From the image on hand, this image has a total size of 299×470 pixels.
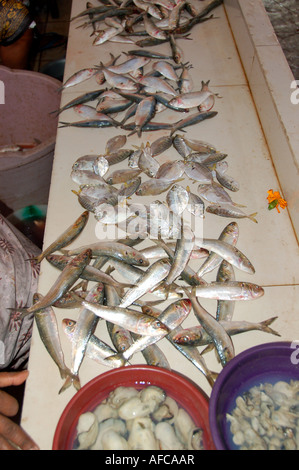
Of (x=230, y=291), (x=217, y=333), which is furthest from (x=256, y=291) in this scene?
(x=217, y=333)

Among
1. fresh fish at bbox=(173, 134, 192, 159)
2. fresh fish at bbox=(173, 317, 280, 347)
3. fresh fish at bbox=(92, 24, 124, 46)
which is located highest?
→ fresh fish at bbox=(92, 24, 124, 46)

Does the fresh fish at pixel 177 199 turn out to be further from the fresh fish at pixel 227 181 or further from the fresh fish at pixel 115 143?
the fresh fish at pixel 115 143

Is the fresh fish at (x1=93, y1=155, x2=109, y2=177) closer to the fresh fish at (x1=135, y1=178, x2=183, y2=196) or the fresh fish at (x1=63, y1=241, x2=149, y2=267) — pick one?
the fresh fish at (x1=135, y1=178, x2=183, y2=196)

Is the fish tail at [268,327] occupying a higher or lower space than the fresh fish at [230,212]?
lower

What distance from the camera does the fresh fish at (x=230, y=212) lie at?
180cm

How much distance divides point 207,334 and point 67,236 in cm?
76

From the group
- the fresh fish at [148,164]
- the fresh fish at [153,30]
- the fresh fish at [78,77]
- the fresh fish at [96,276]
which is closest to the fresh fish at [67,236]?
the fresh fish at [96,276]

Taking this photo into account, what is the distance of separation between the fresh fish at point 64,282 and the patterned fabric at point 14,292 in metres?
0.14

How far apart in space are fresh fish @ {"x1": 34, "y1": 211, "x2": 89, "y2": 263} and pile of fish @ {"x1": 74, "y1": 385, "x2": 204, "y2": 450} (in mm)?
→ 728

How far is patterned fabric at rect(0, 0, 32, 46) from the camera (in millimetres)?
3232

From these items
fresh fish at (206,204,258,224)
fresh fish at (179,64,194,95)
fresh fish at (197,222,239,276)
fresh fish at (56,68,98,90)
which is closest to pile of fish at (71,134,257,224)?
fresh fish at (206,204,258,224)
